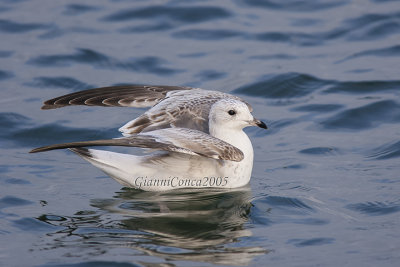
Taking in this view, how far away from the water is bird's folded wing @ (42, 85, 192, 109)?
2.51 feet

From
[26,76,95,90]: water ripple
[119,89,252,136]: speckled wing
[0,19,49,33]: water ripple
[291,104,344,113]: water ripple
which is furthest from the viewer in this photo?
[0,19,49,33]: water ripple

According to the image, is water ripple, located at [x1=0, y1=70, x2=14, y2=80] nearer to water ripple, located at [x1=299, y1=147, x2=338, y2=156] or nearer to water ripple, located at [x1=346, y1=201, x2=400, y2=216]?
water ripple, located at [x1=299, y1=147, x2=338, y2=156]

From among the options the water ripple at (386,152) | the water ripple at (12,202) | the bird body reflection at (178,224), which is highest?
the water ripple at (386,152)

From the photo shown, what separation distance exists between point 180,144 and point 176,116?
118 cm

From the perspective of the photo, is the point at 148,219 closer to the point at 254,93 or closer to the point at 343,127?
the point at 343,127

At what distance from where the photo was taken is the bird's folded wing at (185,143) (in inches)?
235

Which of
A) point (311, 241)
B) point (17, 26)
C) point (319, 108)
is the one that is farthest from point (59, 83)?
point (311, 241)

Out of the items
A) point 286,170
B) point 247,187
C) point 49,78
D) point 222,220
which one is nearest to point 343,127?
point 286,170

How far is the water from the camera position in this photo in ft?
18.8

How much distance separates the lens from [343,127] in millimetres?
8953

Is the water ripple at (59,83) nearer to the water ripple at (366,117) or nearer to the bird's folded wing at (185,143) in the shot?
the water ripple at (366,117)

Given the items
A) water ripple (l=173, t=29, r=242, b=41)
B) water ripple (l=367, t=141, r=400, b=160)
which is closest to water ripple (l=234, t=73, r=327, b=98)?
water ripple (l=173, t=29, r=242, b=41)

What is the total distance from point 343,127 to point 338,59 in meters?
2.52

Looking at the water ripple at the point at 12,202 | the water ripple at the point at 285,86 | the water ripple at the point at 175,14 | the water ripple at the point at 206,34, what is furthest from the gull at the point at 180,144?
the water ripple at the point at 175,14
